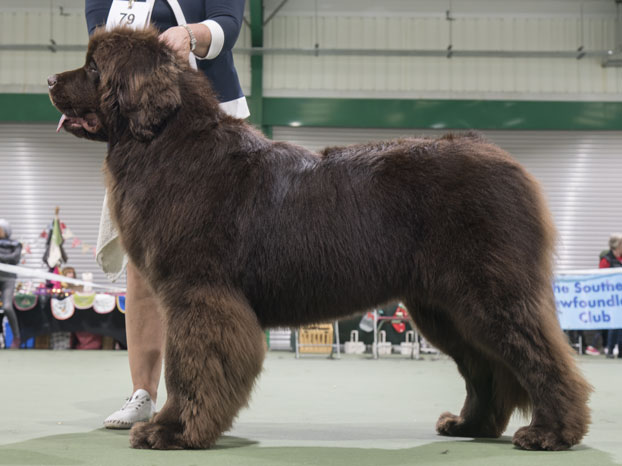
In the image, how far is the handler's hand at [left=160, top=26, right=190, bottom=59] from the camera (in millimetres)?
2696

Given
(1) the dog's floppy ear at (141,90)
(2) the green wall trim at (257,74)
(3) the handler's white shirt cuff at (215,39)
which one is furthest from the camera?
(2) the green wall trim at (257,74)

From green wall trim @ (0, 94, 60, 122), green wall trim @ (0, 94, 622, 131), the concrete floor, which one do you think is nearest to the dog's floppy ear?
the concrete floor

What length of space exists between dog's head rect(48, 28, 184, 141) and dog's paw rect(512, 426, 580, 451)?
5.59ft

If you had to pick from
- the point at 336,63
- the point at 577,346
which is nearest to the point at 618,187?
the point at 577,346

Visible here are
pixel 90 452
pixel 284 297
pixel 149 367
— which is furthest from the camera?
pixel 149 367

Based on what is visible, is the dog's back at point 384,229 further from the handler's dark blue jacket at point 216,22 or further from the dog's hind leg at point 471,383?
the handler's dark blue jacket at point 216,22

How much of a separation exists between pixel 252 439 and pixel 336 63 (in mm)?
12125

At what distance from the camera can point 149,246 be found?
250 cm

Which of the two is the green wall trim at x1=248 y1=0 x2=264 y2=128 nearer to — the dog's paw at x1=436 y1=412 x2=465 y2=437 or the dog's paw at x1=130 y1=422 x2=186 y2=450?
the dog's paw at x1=436 y1=412 x2=465 y2=437

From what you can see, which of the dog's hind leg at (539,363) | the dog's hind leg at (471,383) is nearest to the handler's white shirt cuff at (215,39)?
the dog's hind leg at (471,383)

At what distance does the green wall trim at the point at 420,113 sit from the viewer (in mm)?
13781

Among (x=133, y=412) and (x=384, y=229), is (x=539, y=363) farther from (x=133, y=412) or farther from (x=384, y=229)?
(x=133, y=412)

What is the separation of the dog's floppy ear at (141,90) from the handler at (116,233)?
0.44 meters

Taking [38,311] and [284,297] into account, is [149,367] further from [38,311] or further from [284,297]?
[38,311]
